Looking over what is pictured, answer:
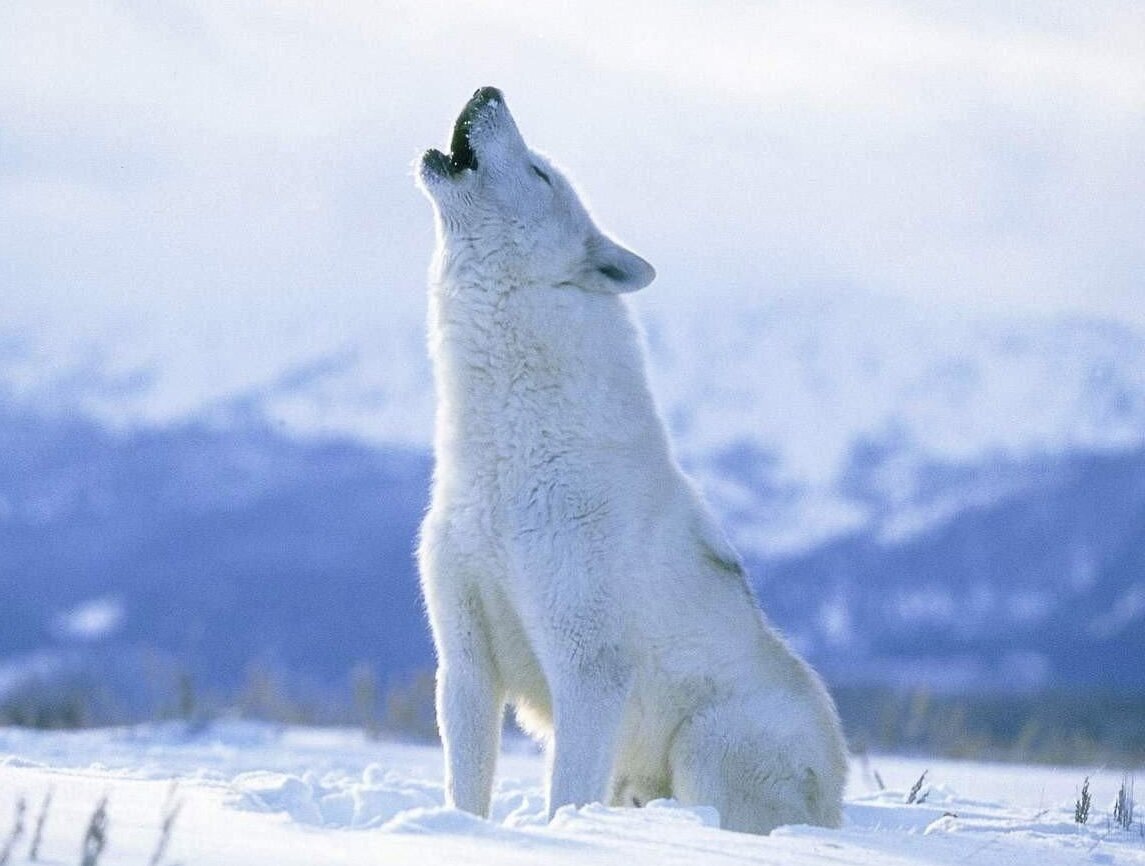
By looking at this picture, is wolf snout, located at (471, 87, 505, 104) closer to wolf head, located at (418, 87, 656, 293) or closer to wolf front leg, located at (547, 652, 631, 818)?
wolf head, located at (418, 87, 656, 293)

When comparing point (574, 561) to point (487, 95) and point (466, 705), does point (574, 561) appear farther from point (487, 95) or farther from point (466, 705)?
point (487, 95)

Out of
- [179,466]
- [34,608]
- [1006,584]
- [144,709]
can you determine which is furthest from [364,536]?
[144,709]

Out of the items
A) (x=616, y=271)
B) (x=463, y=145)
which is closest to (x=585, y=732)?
(x=616, y=271)

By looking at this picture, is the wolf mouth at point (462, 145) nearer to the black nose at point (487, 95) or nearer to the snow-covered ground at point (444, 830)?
the black nose at point (487, 95)

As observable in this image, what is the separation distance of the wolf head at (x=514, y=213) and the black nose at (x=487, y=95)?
0.02 metres

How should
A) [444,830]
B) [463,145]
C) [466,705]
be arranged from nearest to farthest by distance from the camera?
[444,830]
[466,705]
[463,145]

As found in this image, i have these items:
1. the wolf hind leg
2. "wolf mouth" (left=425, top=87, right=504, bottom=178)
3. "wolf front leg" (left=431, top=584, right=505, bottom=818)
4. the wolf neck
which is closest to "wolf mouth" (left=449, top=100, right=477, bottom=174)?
"wolf mouth" (left=425, top=87, right=504, bottom=178)

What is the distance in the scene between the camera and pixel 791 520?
15112cm

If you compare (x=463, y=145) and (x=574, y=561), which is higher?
(x=463, y=145)

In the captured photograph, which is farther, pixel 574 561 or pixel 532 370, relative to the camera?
pixel 532 370

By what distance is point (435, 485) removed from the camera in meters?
5.52

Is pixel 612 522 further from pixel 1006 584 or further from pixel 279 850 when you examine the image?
pixel 1006 584

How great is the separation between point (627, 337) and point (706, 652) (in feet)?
3.45

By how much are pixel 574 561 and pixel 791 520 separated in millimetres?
147370
